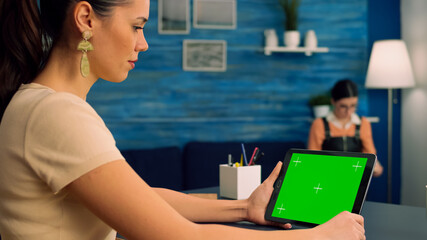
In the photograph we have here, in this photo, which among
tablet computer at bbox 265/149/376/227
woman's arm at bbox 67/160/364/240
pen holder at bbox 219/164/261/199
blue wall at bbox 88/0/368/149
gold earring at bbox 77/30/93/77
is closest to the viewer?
woman's arm at bbox 67/160/364/240

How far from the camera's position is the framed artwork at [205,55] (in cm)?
389

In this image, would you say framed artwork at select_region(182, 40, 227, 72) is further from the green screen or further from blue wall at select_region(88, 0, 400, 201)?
the green screen

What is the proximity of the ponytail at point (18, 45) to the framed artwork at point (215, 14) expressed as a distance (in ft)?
9.78

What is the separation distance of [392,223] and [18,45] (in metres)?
1.15

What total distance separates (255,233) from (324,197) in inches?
15.6

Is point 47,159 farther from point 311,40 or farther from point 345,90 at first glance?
point 311,40

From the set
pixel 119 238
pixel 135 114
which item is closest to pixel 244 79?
pixel 135 114

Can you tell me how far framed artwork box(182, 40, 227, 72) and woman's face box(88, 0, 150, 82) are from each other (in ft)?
9.44

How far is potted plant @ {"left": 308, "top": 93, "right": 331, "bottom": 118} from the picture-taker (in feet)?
13.1

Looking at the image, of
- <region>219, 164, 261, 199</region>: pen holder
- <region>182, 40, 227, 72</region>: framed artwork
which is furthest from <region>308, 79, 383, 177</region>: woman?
<region>219, 164, 261, 199</region>: pen holder

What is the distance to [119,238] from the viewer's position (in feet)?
4.70

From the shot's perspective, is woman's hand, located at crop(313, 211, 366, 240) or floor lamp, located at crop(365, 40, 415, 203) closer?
woman's hand, located at crop(313, 211, 366, 240)

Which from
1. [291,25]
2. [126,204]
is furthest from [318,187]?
[291,25]

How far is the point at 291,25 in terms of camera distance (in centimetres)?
398
